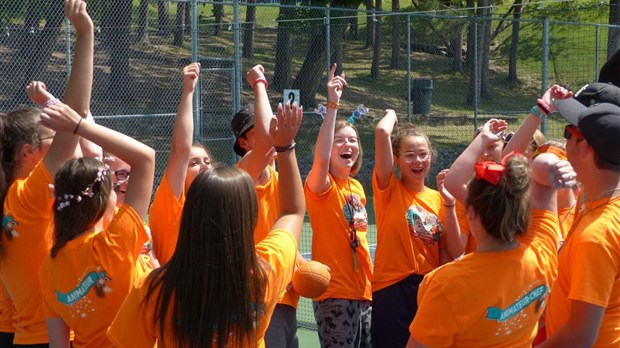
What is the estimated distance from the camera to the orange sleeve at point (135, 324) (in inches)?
Result: 109

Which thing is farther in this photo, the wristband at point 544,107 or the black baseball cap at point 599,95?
the wristband at point 544,107

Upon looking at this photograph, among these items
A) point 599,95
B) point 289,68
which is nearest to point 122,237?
point 599,95

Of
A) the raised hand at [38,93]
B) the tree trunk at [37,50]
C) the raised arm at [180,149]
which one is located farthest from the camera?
the tree trunk at [37,50]

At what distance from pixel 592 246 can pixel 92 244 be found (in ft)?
5.92

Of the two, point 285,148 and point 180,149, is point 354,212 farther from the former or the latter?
point 285,148

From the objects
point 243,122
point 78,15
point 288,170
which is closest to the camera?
point 288,170

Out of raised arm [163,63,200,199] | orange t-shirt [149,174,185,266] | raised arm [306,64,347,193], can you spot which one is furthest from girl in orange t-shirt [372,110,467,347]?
orange t-shirt [149,174,185,266]

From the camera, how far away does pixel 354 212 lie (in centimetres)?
497

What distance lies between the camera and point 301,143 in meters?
16.5

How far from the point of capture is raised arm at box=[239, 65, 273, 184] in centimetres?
388

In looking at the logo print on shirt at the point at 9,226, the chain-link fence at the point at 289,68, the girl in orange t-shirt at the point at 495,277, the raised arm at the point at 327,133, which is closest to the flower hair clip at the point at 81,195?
the logo print on shirt at the point at 9,226

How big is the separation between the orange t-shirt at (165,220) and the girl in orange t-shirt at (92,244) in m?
0.54

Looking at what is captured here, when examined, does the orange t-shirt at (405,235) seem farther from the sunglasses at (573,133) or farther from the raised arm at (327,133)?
the sunglasses at (573,133)

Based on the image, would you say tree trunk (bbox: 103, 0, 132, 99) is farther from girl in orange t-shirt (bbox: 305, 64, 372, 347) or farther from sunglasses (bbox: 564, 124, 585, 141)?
sunglasses (bbox: 564, 124, 585, 141)
